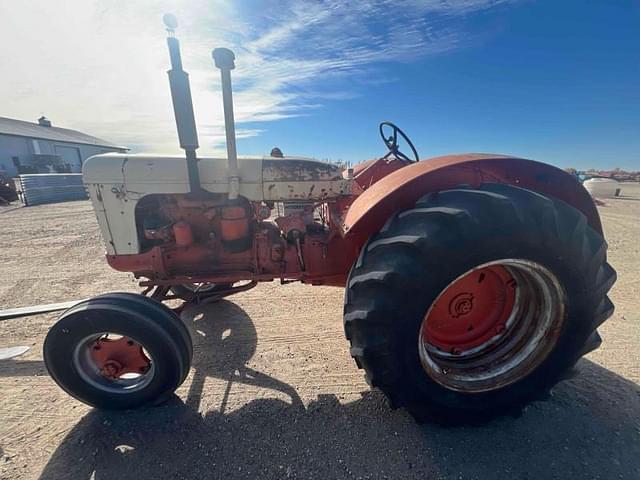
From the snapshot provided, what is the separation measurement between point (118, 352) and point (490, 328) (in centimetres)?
227

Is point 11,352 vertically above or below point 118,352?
below

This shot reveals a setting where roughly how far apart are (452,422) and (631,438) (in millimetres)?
966

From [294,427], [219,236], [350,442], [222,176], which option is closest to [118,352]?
[219,236]

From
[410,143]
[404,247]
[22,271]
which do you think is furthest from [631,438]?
[22,271]

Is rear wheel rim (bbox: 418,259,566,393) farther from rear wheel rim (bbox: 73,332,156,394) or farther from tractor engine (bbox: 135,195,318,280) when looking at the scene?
rear wheel rim (bbox: 73,332,156,394)

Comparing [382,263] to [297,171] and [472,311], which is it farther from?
[297,171]

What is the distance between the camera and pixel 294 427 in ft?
5.92

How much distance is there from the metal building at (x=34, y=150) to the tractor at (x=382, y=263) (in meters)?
31.4

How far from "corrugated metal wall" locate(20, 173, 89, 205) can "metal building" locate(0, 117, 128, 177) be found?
15.5 meters

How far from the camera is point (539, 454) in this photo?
161 cm

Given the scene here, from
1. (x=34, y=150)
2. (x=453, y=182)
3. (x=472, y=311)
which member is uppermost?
(x=34, y=150)

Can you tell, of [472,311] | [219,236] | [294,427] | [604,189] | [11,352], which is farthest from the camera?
[604,189]

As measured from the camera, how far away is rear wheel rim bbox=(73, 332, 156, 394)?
1.85 m

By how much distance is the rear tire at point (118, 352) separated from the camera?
1.76 m
